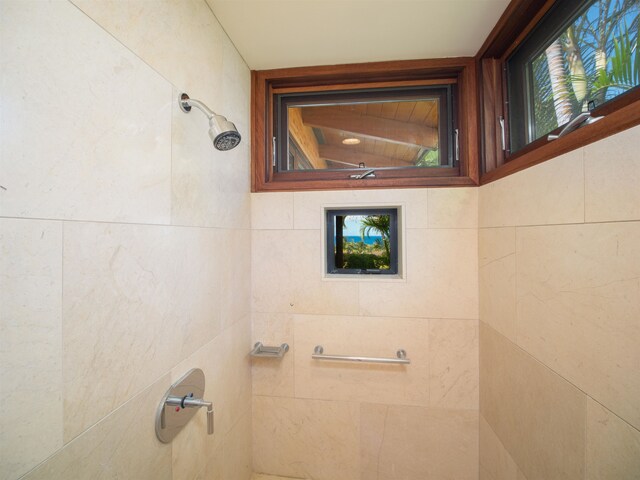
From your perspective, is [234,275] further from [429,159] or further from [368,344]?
[429,159]

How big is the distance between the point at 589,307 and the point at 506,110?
0.93 meters


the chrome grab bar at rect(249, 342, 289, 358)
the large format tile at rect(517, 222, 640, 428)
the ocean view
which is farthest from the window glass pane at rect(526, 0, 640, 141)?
the chrome grab bar at rect(249, 342, 289, 358)

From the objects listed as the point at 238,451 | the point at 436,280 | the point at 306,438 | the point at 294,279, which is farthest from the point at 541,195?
the point at 238,451

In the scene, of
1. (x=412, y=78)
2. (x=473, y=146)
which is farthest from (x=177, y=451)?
(x=412, y=78)

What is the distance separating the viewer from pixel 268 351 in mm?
1301

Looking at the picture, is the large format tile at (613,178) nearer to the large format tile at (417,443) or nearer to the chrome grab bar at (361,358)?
the chrome grab bar at (361,358)

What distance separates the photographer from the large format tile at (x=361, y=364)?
1.27m

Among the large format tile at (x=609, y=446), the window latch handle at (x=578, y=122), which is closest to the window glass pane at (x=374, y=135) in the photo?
the window latch handle at (x=578, y=122)

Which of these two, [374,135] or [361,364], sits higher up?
[374,135]

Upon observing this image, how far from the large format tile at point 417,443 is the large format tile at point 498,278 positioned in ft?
1.72

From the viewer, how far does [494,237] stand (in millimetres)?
1107

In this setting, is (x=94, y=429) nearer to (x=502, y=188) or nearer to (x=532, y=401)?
(x=532, y=401)

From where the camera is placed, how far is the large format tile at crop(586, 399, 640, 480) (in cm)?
56

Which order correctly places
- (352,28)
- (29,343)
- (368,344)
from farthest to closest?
1. (368,344)
2. (352,28)
3. (29,343)
